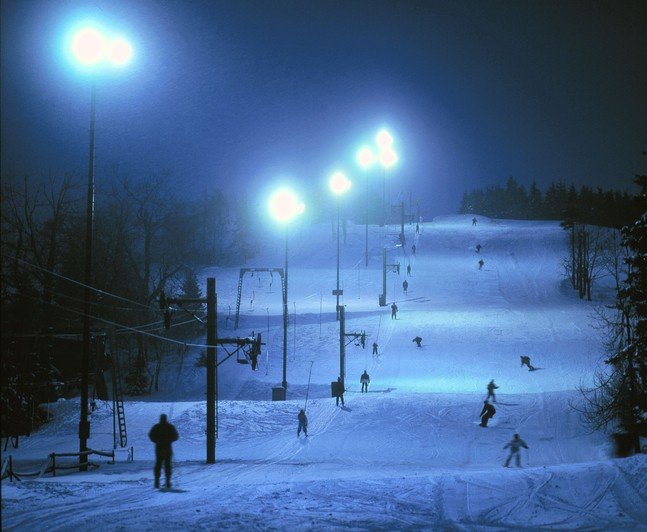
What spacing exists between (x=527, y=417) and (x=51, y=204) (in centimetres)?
2955

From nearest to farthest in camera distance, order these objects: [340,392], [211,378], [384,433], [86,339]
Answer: [86,339] → [211,378] → [384,433] → [340,392]

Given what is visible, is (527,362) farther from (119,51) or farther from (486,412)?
(119,51)

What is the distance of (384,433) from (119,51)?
18310 millimetres

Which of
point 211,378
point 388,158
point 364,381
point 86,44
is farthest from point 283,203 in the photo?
point 388,158

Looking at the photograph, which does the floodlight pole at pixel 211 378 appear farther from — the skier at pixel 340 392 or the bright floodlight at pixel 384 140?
the bright floodlight at pixel 384 140

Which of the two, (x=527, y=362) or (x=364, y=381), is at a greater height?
(x=527, y=362)

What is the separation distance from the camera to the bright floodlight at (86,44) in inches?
664

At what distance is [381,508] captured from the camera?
10.7 metres

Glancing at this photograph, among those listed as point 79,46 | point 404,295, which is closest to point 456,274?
point 404,295

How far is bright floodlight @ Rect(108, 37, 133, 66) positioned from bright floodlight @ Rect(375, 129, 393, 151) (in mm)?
58603

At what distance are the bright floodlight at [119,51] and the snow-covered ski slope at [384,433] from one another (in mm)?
12233

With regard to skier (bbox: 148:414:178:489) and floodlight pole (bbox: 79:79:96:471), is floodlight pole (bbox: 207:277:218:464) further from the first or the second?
skier (bbox: 148:414:178:489)

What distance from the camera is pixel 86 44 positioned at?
664 inches

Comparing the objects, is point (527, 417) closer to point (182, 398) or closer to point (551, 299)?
point (182, 398)
